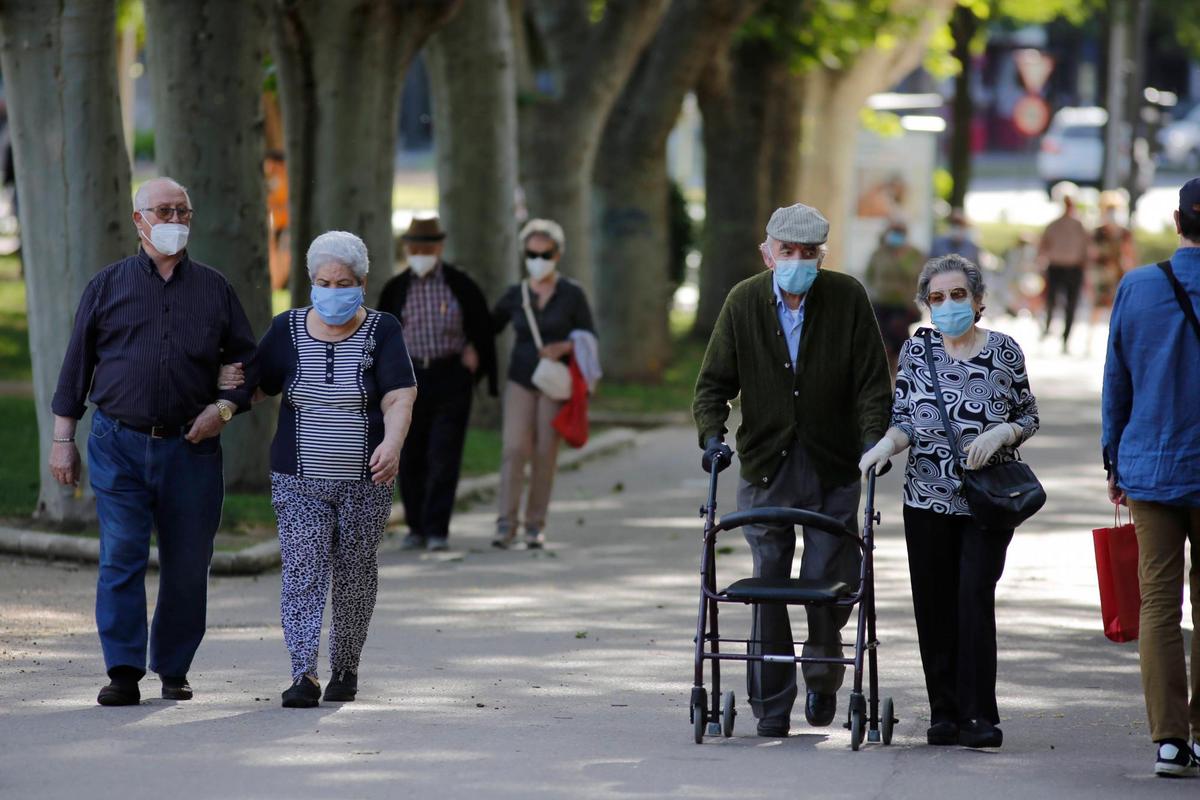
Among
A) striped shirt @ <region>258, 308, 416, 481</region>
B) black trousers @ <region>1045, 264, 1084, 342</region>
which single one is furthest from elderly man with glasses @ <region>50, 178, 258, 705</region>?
black trousers @ <region>1045, 264, 1084, 342</region>

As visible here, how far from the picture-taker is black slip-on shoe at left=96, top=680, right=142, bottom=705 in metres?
8.05

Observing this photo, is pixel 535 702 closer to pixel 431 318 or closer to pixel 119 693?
pixel 119 693

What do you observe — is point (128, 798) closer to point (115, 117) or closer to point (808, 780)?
point (808, 780)

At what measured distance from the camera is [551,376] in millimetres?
12578

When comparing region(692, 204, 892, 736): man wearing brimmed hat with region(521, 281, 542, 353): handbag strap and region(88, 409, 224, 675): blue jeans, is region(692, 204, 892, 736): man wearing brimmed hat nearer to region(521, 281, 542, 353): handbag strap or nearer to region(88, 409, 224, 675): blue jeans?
region(88, 409, 224, 675): blue jeans

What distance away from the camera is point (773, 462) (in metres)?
7.68

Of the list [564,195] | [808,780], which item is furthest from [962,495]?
[564,195]

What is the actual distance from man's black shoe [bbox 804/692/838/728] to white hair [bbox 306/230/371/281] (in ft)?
7.16

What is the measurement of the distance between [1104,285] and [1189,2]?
17714 mm

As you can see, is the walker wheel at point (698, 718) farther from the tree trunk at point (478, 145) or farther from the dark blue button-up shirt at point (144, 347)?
the tree trunk at point (478, 145)

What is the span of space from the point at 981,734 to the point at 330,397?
8.33ft

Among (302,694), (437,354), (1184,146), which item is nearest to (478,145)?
(437,354)

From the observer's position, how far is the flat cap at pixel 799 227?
7598 mm

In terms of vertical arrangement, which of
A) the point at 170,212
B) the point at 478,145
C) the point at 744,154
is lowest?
the point at 170,212
